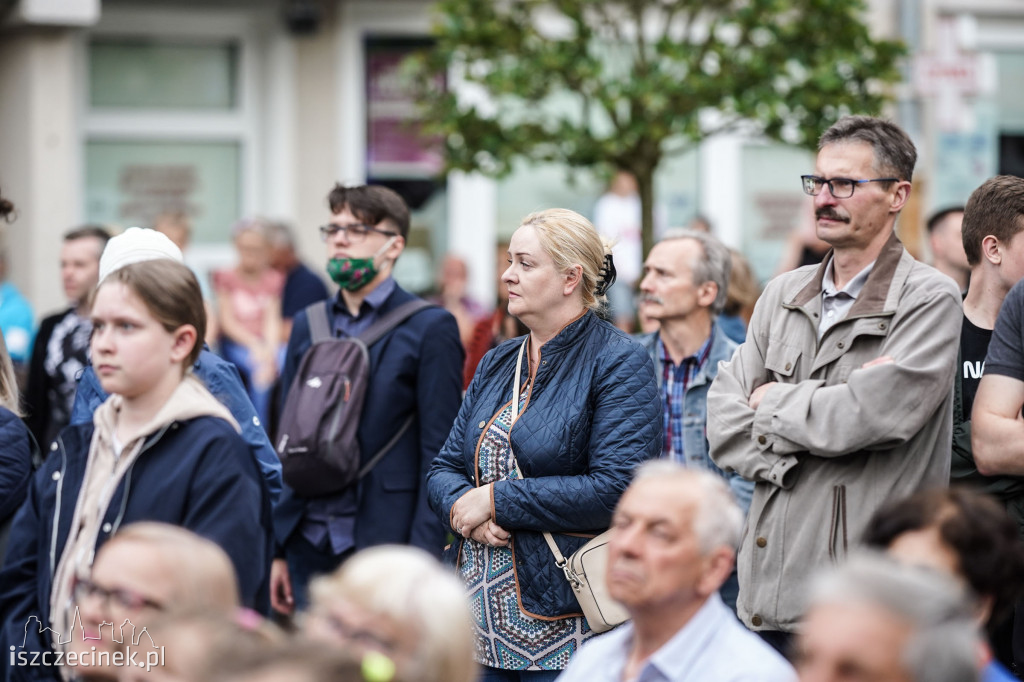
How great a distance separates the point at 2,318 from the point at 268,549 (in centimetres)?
569

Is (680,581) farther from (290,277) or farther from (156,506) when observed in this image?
(290,277)

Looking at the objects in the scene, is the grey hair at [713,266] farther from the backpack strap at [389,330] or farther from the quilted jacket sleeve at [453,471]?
the quilted jacket sleeve at [453,471]

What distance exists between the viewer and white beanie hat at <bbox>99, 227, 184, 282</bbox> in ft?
15.6

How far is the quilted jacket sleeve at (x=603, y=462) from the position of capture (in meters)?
4.24

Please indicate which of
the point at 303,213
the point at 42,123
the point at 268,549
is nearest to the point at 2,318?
the point at 42,123

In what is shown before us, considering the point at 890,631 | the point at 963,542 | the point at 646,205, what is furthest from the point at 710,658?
the point at 646,205

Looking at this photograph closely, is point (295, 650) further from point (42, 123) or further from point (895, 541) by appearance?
point (42, 123)

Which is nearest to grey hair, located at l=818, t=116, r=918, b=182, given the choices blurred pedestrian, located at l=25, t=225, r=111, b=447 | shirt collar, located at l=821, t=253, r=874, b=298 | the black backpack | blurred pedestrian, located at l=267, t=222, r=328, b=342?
shirt collar, located at l=821, t=253, r=874, b=298

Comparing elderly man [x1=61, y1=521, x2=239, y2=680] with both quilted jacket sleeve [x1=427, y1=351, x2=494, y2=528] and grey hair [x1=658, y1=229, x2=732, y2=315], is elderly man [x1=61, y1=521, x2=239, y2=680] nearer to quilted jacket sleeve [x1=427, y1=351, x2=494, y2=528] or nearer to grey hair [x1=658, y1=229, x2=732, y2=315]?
quilted jacket sleeve [x1=427, y1=351, x2=494, y2=528]

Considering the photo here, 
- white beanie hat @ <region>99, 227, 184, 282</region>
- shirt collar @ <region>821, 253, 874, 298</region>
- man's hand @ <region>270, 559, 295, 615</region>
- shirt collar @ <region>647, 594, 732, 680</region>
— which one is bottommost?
man's hand @ <region>270, 559, 295, 615</region>

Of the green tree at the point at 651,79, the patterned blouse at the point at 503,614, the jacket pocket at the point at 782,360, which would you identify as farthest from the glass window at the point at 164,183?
the jacket pocket at the point at 782,360

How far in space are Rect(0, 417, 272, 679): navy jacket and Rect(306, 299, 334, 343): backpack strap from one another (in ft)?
6.29

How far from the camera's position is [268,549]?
3.75m

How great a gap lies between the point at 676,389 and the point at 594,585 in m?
1.77
